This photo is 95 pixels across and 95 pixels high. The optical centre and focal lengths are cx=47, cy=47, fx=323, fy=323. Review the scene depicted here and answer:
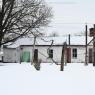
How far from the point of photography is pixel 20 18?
38.2 m

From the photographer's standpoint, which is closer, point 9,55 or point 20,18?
point 20,18

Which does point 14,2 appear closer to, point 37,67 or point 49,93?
point 37,67

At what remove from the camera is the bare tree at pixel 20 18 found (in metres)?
37.4

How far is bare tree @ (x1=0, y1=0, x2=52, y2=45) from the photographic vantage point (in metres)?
37.4

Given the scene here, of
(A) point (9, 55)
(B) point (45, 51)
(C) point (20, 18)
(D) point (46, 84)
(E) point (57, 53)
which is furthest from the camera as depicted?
(A) point (9, 55)

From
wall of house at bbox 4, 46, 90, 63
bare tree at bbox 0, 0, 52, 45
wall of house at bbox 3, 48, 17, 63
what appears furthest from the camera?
wall of house at bbox 3, 48, 17, 63

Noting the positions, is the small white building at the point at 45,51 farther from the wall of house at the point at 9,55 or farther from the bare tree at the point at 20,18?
the bare tree at the point at 20,18

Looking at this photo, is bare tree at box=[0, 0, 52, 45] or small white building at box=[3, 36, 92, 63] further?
small white building at box=[3, 36, 92, 63]

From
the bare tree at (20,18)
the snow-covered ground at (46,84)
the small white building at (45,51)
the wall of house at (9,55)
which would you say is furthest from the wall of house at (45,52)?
the snow-covered ground at (46,84)

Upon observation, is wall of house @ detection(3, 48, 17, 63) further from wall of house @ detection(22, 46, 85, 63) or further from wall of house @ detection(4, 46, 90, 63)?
wall of house @ detection(22, 46, 85, 63)

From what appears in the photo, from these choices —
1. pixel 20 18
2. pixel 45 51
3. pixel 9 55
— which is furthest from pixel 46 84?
pixel 9 55

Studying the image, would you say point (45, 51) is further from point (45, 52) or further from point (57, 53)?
point (57, 53)

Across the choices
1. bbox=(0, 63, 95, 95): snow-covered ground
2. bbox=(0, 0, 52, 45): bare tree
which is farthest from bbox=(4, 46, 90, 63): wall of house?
bbox=(0, 63, 95, 95): snow-covered ground

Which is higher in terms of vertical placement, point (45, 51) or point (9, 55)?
point (45, 51)
